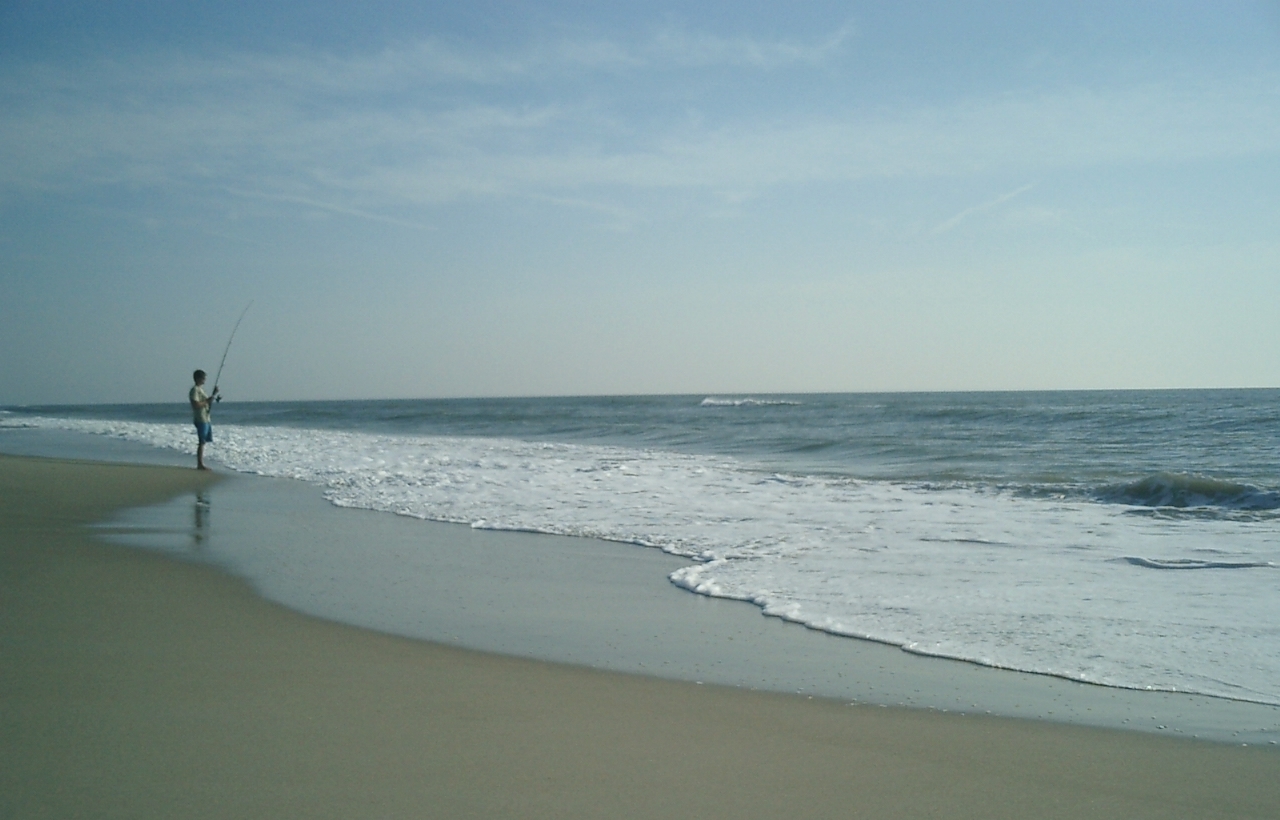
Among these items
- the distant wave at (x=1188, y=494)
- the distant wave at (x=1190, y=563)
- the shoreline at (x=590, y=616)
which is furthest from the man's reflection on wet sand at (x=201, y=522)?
the distant wave at (x=1188, y=494)

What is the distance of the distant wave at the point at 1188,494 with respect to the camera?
410 inches

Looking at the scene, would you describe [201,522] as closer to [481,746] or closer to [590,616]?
[590,616]

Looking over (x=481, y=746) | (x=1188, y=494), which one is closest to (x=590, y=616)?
(x=481, y=746)

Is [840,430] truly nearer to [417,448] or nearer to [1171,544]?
[417,448]

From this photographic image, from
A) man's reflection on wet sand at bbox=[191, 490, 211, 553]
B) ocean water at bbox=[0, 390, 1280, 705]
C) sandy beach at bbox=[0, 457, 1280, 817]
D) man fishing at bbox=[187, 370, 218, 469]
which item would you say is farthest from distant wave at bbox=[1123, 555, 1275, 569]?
man fishing at bbox=[187, 370, 218, 469]

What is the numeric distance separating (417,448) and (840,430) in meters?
13.4

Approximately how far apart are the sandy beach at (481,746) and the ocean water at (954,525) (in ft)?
3.99

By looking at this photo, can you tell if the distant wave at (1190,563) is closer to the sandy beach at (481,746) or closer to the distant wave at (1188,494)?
the sandy beach at (481,746)

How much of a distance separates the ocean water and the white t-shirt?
4.40ft

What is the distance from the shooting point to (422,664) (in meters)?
4.08

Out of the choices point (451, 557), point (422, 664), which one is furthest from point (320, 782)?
point (451, 557)

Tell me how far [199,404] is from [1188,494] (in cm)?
1497

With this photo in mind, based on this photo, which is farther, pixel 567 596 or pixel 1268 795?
pixel 567 596

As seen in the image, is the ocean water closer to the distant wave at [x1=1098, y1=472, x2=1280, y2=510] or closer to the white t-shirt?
the distant wave at [x1=1098, y1=472, x2=1280, y2=510]
